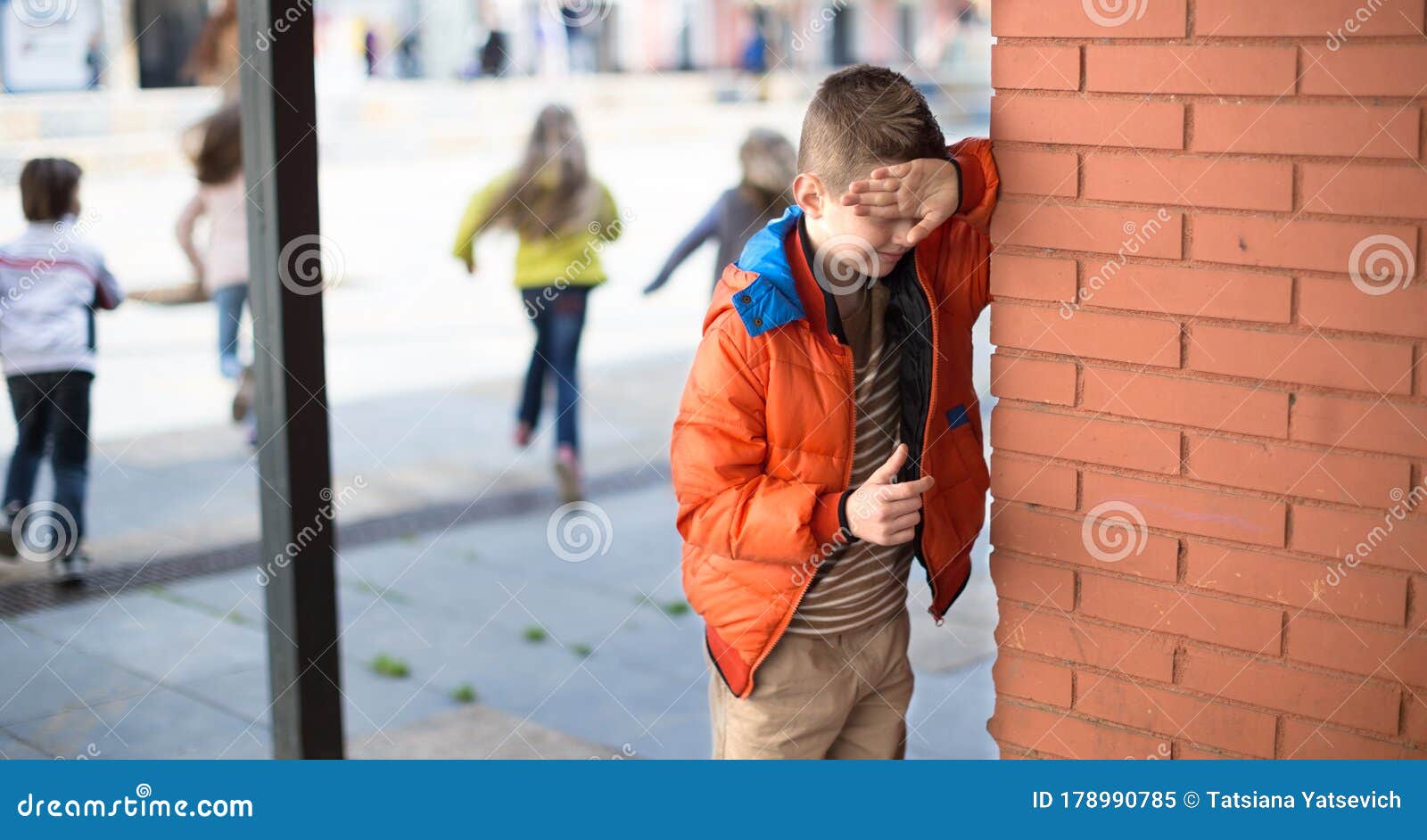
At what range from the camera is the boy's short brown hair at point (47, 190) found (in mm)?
5832

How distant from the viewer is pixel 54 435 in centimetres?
622

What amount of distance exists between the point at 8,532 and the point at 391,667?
7.41 feet

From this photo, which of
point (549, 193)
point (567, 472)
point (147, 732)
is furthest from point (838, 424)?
point (567, 472)

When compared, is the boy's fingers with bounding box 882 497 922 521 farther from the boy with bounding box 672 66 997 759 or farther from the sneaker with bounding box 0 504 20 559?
the sneaker with bounding box 0 504 20 559

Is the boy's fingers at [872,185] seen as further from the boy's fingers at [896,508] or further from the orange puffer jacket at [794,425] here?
the boy's fingers at [896,508]

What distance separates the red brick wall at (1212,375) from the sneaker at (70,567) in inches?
182

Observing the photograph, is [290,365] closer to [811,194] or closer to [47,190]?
[811,194]

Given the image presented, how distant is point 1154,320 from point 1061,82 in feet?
1.40

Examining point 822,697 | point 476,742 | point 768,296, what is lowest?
point 476,742

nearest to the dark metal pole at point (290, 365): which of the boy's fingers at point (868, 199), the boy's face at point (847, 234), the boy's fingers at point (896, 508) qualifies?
the boy's face at point (847, 234)

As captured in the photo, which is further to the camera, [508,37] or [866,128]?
[508,37]

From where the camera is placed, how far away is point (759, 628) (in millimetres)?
2707

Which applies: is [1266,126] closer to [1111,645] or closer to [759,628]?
[1111,645]
